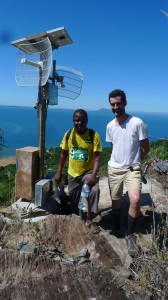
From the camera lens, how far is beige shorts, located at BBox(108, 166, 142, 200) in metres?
4.20

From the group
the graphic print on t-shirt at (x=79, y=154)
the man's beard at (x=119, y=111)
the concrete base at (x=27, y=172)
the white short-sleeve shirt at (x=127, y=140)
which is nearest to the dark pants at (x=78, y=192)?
the graphic print on t-shirt at (x=79, y=154)

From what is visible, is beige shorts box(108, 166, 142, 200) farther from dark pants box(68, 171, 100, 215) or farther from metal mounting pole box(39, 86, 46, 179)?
metal mounting pole box(39, 86, 46, 179)

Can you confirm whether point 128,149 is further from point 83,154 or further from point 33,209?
point 33,209

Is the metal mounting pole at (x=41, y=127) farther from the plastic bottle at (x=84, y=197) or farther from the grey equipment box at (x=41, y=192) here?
the plastic bottle at (x=84, y=197)

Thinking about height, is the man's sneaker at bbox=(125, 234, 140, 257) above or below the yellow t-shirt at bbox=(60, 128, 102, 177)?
below

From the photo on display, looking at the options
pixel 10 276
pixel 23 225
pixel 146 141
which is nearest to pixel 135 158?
pixel 146 141

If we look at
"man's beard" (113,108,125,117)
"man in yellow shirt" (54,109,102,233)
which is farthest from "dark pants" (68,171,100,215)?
"man's beard" (113,108,125,117)

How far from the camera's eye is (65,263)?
3.13 m

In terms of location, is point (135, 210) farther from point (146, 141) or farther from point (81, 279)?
point (81, 279)

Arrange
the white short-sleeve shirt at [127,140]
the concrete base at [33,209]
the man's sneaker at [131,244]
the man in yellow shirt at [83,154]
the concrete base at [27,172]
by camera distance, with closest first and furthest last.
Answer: the man's sneaker at [131,244], the white short-sleeve shirt at [127,140], the man in yellow shirt at [83,154], the concrete base at [33,209], the concrete base at [27,172]

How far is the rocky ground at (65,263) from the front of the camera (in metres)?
2.83

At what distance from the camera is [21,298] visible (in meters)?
2.75

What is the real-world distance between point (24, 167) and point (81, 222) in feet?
4.91

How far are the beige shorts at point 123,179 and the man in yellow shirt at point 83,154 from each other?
0.77 feet
